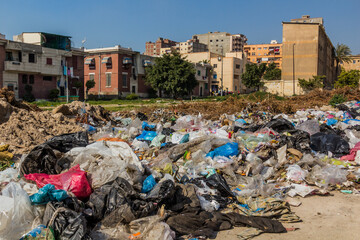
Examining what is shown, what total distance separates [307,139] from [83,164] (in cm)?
459

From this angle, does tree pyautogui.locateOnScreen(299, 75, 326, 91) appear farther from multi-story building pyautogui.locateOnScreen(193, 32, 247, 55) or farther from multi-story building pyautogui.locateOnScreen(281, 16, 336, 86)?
multi-story building pyautogui.locateOnScreen(193, 32, 247, 55)

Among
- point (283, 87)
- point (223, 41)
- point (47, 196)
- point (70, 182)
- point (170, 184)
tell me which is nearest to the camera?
point (47, 196)

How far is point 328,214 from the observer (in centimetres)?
407

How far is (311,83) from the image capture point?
34.2 m

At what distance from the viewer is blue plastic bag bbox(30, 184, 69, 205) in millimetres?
3197

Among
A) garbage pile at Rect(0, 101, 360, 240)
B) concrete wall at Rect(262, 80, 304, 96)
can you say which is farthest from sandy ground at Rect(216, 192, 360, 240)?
concrete wall at Rect(262, 80, 304, 96)

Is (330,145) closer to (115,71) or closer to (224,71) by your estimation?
(115,71)

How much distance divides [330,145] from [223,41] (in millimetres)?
88650

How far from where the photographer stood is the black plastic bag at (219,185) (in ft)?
14.6

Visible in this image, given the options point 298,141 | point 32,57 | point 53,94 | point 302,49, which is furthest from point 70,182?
point 302,49

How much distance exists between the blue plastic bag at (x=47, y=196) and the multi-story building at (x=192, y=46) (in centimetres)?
8602

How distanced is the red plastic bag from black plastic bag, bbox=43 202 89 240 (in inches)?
19.9

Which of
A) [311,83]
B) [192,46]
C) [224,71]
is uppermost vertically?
[192,46]

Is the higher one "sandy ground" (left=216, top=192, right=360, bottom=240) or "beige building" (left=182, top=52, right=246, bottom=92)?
"beige building" (left=182, top=52, right=246, bottom=92)
